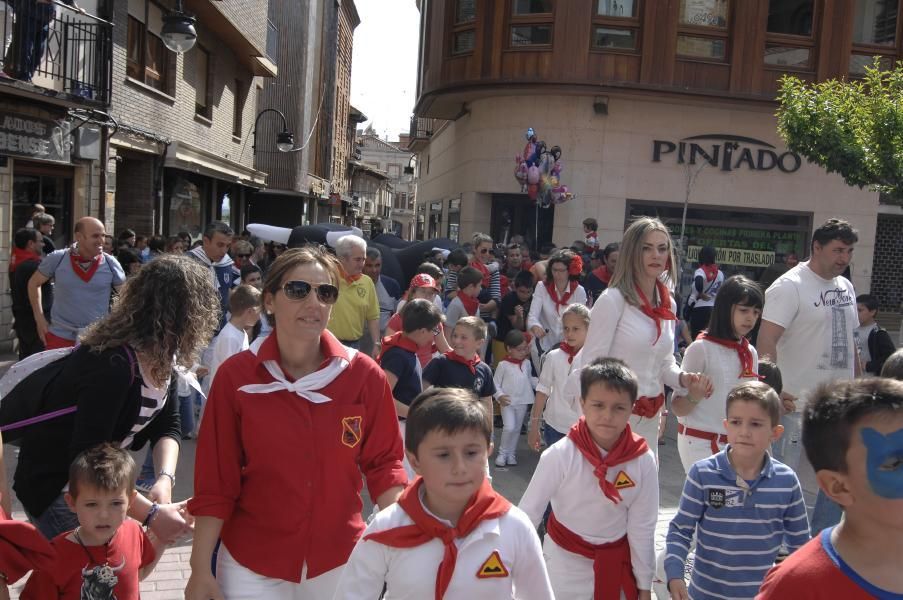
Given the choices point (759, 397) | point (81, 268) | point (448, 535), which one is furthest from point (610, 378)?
point (81, 268)

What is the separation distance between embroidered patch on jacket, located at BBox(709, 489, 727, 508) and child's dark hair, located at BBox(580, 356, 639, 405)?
51 centimetres

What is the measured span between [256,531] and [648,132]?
18.0 metres

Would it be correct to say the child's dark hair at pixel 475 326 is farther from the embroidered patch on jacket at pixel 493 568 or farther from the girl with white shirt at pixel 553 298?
the embroidered patch on jacket at pixel 493 568

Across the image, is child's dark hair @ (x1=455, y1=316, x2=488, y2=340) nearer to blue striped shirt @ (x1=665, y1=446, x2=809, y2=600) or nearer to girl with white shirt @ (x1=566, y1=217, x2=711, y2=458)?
girl with white shirt @ (x1=566, y1=217, x2=711, y2=458)

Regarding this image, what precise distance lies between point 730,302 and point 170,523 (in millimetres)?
3353

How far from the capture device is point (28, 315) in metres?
8.80

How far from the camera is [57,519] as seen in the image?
10.1ft

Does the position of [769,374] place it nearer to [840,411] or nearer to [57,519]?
[840,411]

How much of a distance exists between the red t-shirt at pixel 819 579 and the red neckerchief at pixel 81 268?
6854 mm

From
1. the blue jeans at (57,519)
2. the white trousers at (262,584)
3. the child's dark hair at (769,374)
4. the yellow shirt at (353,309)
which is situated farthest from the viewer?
the yellow shirt at (353,309)

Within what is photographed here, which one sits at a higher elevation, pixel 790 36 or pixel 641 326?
pixel 790 36

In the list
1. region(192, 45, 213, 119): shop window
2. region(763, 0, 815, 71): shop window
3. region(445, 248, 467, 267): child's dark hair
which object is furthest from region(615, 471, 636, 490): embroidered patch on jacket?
region(192, 45, 213, 119): shop window

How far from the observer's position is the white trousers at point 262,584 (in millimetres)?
2811

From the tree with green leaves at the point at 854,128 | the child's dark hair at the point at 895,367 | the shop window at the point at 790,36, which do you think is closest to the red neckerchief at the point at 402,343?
the child's dark hair at the point at 895,367
